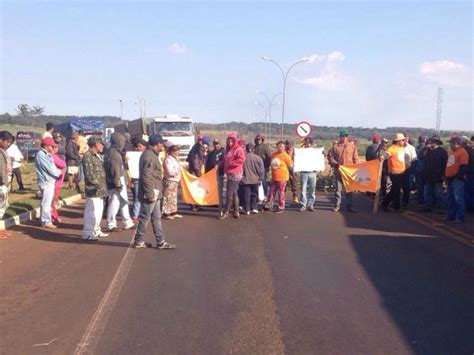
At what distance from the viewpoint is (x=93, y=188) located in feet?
32.2

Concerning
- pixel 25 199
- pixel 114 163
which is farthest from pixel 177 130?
pixel 114 163

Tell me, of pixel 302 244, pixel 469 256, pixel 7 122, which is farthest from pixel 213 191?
pixel 7 122

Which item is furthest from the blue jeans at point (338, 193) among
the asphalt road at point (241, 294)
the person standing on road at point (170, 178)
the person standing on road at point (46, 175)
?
the person standing on road at point (46, 175)

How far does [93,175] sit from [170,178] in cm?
260

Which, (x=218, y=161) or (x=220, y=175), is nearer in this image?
(x=220, y=175)

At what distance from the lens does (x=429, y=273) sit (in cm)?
746

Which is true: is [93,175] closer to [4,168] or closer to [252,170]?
[4,168]

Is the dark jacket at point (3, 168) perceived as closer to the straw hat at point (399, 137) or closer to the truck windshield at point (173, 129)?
the straw hat at point (399, 137)

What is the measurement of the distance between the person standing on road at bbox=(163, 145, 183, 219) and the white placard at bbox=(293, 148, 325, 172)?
3.36m

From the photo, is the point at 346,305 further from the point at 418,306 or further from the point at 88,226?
the point at 88,226

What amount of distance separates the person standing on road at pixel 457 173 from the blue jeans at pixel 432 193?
136 cm

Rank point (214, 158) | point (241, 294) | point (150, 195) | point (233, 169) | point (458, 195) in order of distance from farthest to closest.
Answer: point (214, 158) → point (233, 169) → point (458, 195) → point (150, 195) → point (241, 294)

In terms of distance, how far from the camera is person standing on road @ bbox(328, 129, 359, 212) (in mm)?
13809

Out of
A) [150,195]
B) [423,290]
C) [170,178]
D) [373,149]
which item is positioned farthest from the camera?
[373,149]
